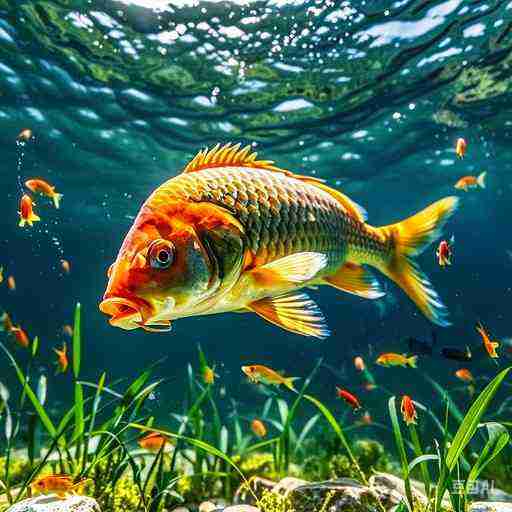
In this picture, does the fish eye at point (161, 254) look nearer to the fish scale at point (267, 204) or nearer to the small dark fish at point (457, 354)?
the fish scale at point (267, 204)

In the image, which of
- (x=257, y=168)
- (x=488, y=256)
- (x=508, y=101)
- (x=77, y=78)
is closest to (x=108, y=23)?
(x=77, y=78)

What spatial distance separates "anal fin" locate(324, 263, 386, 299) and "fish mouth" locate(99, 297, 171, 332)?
1693 millimetres

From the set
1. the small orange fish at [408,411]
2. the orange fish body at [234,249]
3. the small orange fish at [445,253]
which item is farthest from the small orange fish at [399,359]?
the orange fish body at [234,249]

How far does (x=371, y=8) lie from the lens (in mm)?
10734

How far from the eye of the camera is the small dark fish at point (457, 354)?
5685 millimetres

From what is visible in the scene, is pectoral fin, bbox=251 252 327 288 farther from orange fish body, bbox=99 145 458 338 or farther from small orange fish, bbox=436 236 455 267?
small orange fish, bbox=436 236 455 267

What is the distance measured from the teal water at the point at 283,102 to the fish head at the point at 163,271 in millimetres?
2946

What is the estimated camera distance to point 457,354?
575 cm

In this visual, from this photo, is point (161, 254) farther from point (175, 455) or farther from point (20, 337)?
point (20, 337)

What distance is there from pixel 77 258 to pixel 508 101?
1863 inches

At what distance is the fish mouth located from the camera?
1.81m

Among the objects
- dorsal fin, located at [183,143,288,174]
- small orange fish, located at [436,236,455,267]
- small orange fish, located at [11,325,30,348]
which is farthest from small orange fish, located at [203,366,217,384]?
small orange fish, located at [11,325,30,348]

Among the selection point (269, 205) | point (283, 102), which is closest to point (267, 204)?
point (269, 205)

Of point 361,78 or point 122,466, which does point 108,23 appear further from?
point 122,466
